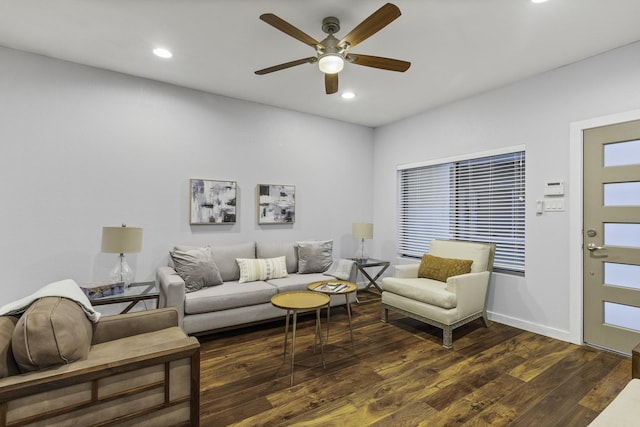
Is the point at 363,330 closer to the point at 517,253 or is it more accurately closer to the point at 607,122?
the point at 517,253

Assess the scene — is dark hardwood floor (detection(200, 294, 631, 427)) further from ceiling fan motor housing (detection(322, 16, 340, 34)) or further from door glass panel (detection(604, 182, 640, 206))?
ceiling fan motor housing (detection(322, 16, 340, 34))

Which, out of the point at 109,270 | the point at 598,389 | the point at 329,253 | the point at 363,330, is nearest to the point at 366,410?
the point at 363,330

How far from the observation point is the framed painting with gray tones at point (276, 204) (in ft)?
14.0

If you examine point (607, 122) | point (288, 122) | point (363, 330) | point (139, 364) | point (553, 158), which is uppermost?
point (288, 122)

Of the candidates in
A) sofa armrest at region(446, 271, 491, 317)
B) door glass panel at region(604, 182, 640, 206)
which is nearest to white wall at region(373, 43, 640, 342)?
door glass panel at region(604, 182, 640, 206)

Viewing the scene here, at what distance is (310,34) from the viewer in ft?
8.71

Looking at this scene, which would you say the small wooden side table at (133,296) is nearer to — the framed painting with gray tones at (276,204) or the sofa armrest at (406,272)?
the framed painting with gray tones at (276,204)

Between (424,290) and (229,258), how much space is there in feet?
7.44

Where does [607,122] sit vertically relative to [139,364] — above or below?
above

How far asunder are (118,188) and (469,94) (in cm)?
431

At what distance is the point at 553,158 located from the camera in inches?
127

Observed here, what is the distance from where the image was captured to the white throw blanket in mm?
1616

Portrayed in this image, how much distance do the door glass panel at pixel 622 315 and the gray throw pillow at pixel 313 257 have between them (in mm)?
2909

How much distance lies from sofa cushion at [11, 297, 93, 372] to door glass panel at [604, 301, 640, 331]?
408 cm
